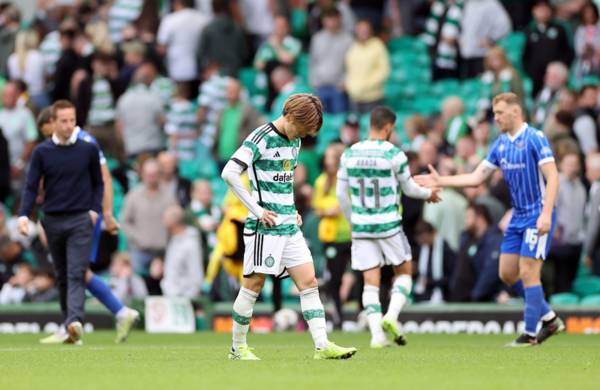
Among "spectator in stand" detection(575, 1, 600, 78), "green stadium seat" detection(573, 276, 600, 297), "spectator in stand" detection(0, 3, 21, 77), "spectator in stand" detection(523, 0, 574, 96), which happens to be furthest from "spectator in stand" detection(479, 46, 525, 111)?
"spectator in stand" detection(0, 3, 21, 77)

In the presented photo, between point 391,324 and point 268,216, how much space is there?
11.2ft

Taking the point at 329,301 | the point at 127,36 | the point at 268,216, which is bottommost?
the point at 329,301

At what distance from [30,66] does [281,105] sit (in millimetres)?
5986

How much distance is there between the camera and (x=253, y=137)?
1320 centimetres

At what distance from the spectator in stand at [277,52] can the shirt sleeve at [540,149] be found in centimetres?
1205

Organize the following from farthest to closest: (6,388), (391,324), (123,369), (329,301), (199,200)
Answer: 1. (199,200)
2. (329,301)
3. (391,324)
4. (123,369)
5. (6,388)

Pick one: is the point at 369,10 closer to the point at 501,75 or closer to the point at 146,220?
the point at 501,75

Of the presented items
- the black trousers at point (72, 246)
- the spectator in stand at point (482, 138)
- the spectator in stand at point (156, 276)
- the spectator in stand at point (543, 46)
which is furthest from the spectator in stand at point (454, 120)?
the black trousers at point (72, 246)

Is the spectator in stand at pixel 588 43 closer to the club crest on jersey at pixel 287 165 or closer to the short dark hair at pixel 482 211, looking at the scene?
the short dark hair at pixel 482 211

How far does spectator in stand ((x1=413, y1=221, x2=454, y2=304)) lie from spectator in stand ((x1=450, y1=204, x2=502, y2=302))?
1.06ft

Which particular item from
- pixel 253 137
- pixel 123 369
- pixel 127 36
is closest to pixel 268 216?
pixel 253 137

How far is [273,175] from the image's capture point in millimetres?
13273

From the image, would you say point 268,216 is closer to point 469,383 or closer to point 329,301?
point 469,383

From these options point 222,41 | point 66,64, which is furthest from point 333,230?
point 66,64
